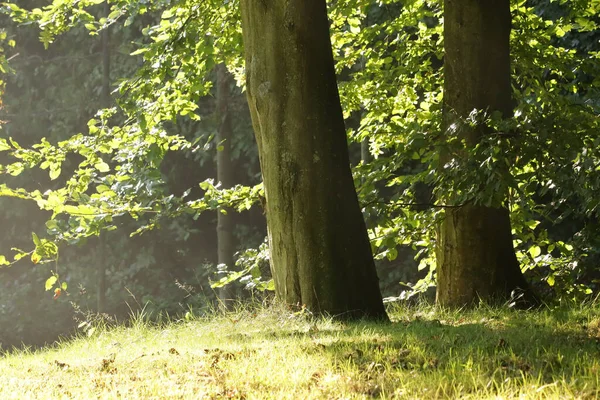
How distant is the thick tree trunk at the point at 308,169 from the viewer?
629cm

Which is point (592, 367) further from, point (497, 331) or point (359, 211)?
point (359, 211)

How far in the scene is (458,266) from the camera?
7324mm

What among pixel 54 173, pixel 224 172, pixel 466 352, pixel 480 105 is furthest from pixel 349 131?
pixel 224 172

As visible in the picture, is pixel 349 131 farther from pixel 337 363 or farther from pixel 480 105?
pixel 337 363

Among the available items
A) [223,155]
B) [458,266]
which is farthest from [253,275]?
[223,155]

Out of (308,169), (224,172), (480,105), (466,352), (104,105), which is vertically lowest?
(466,352)

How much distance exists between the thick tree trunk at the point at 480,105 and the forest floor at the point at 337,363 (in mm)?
1008

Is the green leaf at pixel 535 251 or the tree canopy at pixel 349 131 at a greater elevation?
the tree canopy at pixel 349 131

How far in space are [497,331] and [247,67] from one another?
299 centimetres

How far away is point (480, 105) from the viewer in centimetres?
721

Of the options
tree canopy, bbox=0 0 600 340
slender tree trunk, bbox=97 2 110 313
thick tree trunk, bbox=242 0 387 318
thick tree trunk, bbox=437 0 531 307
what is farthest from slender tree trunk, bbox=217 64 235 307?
thick tree trunk, bbox=242 0 387 318

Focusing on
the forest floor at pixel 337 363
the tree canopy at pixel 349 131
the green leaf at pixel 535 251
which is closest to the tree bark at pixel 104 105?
the tree canopy at pixel 349 131

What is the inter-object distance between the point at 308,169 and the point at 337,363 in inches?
94.0

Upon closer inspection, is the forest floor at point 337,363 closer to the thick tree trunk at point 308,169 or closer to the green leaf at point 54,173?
the thick tree trunk at point 308,169
